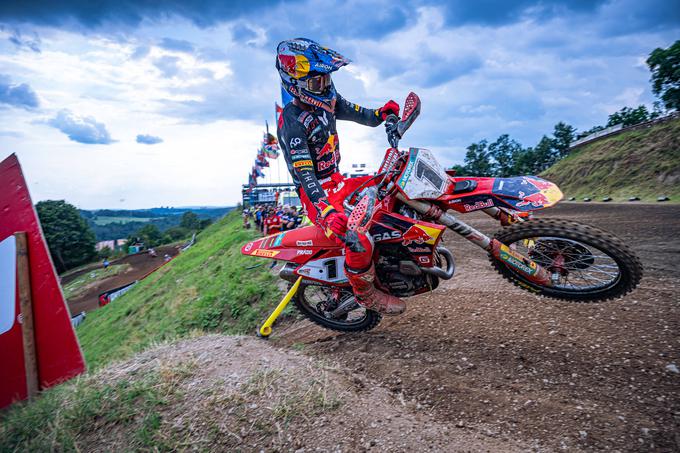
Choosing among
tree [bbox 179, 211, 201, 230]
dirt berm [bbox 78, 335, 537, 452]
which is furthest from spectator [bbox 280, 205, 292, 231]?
tree [bbox 179, 211, 201, 230]

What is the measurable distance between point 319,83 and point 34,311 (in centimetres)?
425

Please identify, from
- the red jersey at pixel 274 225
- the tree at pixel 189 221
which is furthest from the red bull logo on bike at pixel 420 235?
the tree at pixel 189 221

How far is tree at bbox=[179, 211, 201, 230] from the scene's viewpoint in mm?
106637

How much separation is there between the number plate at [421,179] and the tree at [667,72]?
50531 mm

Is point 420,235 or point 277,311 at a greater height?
point 420,235

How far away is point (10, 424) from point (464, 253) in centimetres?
732

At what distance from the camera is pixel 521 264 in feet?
10.0

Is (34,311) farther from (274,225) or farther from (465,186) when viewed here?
(274,225)

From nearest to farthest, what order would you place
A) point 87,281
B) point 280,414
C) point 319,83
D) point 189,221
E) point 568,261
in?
point 280,414, point 568,261, point 319,83, point 87,281, point 189,221

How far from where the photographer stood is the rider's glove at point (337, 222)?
3.31 m

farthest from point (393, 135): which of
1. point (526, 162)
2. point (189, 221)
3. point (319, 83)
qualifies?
point (189, 221)

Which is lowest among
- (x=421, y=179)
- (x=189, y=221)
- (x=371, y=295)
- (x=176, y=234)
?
(x=176, y=234)

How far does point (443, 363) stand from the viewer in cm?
329

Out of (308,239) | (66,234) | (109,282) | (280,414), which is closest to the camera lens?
(280,414)
